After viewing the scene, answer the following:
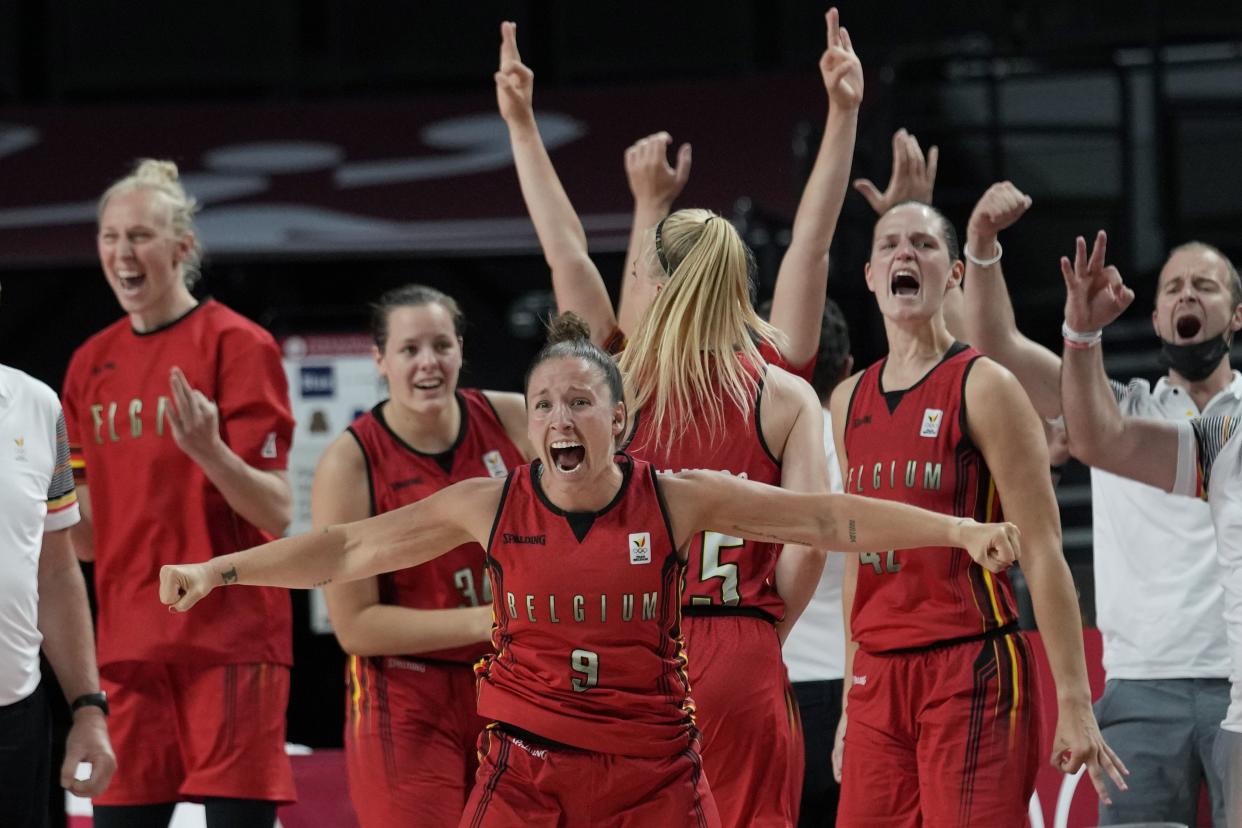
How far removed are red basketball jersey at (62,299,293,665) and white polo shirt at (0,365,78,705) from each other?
0.51 meters

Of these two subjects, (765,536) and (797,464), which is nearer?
(765,536)

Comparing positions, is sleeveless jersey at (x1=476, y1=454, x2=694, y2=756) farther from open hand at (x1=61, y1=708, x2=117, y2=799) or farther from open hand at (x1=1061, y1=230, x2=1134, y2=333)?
open hand at (x1=1061, y1=230, x2=1134, y2=333)

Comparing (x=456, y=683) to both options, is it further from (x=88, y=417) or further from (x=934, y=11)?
(x=934, y=11)

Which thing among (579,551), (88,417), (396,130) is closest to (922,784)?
(579,551)

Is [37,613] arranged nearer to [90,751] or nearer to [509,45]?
[90,751]

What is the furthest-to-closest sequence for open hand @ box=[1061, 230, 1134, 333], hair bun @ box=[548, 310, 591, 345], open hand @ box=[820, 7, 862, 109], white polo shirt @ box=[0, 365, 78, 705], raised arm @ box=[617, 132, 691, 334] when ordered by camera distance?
raised arm @ box=[617, 132, 691, 334] < open hand @ box=[820, 7, 862, 109] < open hand @ box=[1061, 230, 1134, 333] < white polo shirt @ box=[0, 365, 78, 705] < hair bun @ box=[548, 310, 591, 345]

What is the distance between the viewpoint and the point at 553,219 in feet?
14.9

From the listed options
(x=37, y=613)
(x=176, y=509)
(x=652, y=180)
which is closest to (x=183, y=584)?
(x=37, y=613)

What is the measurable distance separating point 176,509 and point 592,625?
180 cm

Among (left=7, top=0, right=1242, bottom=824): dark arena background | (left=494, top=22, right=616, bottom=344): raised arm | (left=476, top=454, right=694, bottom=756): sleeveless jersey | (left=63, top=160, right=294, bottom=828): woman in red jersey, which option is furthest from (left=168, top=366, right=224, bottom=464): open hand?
(left=7, top=0, right=1242, bottom=824): dark arena background

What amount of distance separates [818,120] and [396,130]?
113 inches

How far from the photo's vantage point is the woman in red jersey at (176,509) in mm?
4648

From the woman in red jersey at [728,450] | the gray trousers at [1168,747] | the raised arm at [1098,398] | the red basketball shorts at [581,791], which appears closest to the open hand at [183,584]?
the red basketball shorts at [581,791]

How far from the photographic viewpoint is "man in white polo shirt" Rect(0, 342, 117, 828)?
3.97m
